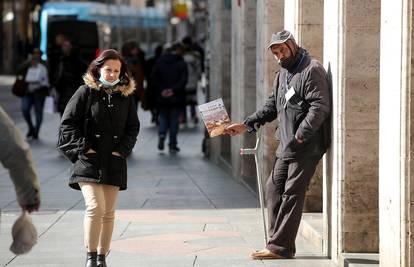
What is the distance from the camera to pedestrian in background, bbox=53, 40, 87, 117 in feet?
68.4

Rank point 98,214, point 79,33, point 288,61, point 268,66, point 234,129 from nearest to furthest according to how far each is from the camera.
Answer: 1. point 98,214
2. point 288,61
3. point 234,129
4. point 268,66
5. point 79,33

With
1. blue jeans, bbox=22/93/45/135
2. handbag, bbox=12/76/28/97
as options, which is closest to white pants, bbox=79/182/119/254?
handbag, bbox=12/76/28/97

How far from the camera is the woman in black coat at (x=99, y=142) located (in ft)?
29.2

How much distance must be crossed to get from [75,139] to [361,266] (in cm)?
220

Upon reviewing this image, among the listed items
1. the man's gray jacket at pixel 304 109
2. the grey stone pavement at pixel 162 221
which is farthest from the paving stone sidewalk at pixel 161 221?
the man's gray jacket at pixel 304 109

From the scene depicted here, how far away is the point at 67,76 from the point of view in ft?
68.4

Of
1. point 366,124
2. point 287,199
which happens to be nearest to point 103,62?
point 287,199

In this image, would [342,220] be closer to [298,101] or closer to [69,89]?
[298,101]

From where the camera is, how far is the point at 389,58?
26.2 feet

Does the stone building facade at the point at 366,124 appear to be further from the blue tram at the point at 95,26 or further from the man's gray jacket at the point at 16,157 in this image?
the blue tram at the point at 95,26

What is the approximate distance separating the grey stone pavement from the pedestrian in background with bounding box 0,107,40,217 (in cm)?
396

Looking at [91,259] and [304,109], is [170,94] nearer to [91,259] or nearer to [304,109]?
[304,109]

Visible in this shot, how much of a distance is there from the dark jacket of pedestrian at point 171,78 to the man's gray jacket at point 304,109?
36.9ft

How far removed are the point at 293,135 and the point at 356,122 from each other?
57 centimetres
